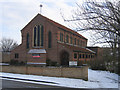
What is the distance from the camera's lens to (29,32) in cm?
3797

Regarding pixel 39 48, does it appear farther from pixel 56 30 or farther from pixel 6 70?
pixel 6 70

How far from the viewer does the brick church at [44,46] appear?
33812 millimetres

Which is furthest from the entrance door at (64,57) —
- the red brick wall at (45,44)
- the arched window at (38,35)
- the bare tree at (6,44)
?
the bare tree at (6,44)

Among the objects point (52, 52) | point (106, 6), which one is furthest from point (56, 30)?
point (106, 6)

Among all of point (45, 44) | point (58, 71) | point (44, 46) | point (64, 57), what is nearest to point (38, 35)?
point (45, 44)

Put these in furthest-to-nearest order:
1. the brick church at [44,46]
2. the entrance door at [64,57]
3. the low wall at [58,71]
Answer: the brick church at [44,46] < the entrance door at [64,57] < the low wall at [58,71]

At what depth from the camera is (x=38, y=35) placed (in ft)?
121

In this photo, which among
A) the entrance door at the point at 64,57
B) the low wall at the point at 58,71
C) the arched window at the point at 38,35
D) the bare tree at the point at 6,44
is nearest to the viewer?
the low wall at the point at 58,71

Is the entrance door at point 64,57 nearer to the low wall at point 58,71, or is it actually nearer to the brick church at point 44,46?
the brick church at point 44,46

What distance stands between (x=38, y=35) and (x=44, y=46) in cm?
354

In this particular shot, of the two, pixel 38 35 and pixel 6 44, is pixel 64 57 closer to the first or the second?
pixel 38 35

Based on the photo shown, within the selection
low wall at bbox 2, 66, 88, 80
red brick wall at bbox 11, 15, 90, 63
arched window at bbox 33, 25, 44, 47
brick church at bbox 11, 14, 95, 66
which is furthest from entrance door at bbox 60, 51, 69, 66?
low wall at bbox 2, 66, 88, 80

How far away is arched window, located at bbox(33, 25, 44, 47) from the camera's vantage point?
36375mm

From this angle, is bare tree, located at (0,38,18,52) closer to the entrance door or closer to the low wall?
the entrance door
